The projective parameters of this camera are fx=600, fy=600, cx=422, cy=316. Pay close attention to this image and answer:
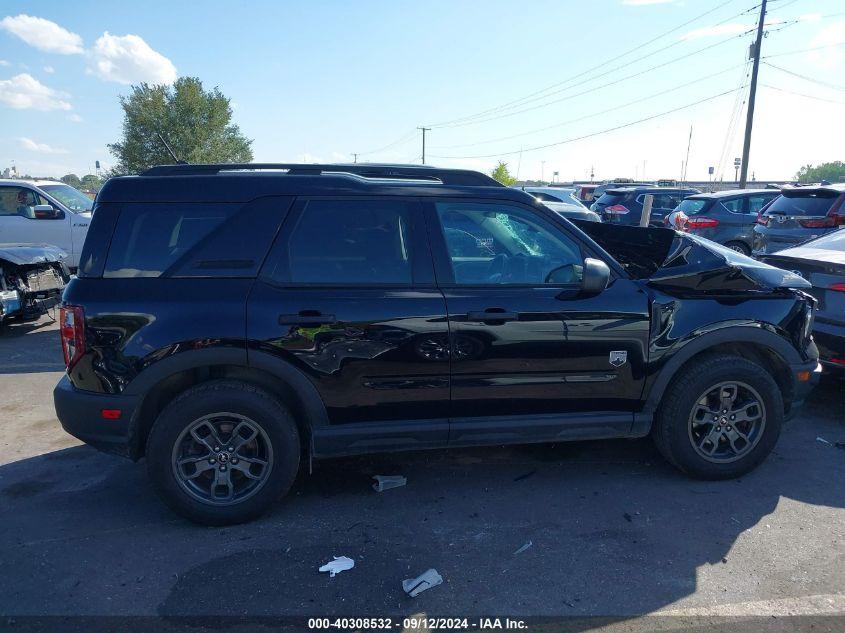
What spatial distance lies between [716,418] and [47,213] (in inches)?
427

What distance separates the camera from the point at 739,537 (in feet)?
10.9

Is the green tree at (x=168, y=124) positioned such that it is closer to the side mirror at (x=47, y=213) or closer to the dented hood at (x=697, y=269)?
the side mirror at (x=47, y=213)

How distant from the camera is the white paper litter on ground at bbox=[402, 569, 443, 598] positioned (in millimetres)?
2855

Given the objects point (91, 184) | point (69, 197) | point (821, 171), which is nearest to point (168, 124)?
point (91, 184)

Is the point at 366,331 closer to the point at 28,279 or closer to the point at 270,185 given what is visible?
the point at 270,185

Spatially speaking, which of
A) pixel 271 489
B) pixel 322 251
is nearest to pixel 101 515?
pixel 271 489

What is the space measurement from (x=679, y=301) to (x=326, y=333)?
2181 millimetres

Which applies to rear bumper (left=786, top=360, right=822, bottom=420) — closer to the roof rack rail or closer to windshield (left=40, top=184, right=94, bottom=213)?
the roof rack rail

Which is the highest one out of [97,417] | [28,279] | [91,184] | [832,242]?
[91,184]

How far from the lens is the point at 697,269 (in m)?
3.81

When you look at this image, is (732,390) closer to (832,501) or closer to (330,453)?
(832,501)

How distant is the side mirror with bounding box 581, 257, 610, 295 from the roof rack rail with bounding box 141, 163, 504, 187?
809 mm

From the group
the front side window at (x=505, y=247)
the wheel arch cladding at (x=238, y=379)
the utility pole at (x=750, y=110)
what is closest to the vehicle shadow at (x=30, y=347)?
the wheel arch cladding at (x=238, y=379)

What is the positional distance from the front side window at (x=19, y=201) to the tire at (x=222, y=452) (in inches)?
361
